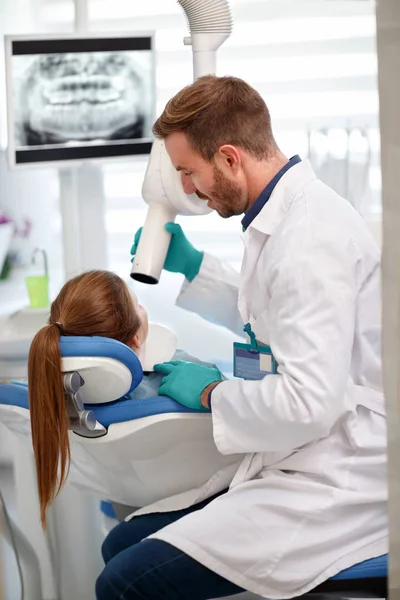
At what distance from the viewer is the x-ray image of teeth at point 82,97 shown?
7.98 ft

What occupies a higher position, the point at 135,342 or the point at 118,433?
the point at 135,342

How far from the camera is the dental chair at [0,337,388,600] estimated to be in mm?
1465

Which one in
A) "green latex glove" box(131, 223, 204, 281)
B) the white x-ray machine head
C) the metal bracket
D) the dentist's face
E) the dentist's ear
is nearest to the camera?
the metal bracket

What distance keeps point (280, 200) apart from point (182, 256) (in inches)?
22.6

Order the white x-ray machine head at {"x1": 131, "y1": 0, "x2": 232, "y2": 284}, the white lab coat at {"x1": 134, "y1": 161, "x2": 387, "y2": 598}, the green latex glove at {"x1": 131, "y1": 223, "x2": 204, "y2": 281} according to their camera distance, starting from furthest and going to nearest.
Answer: the green latex glove at {"x1": 131, "y1": 223, "x2": 204, "y2": 281}, the white x-ray machine head at {"x1": 131, "y1": 0, "x2": 232, "y2": 284}, the white lab coat at {"x1": 134, "y1": 161, "x2": 387, "y2": 598}

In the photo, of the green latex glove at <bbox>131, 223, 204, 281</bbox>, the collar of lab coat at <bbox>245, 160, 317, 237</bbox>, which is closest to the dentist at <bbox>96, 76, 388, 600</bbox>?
the collar of lab coat at <bbox>245, 160, 317, 237</bbox>

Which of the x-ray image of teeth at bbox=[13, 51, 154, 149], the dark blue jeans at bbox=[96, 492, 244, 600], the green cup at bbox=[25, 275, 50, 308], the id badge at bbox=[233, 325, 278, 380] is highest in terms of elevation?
the x-ray image of teeth at bbox=[13, 51, 154, 149]

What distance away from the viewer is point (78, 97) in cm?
248

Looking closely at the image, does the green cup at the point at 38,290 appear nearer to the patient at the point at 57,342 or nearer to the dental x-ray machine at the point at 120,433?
the dental x-ray machine at the point at 120,433

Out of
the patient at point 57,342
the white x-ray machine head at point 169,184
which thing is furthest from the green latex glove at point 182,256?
the patient at point 57,342

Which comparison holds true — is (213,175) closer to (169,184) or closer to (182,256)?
(169,184)

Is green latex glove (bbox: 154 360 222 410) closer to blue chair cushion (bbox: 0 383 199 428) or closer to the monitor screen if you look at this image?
blue chair cushion (bbox: 0 383 199 428)

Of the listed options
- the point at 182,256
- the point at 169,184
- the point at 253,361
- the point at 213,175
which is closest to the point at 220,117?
the point at 213,175

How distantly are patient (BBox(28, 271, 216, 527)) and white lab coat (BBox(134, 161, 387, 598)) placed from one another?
276 millimetres
